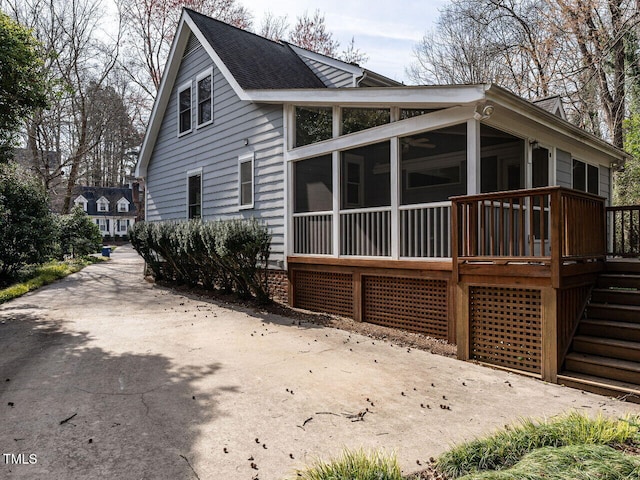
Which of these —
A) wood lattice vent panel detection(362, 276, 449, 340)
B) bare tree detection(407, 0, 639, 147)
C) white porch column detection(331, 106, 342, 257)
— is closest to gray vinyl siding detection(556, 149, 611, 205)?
wood lattice vent panel detection(362, 276, 449, 340)

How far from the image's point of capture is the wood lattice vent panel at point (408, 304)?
634 cm

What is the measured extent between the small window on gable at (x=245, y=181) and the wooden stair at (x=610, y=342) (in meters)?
7.20

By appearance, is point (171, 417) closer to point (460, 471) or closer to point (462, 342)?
point (460, 471)

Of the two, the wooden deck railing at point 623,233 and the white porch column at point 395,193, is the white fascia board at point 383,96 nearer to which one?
the white porch column at point 395,193

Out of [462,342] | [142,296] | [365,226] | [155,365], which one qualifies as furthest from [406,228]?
[142,296]

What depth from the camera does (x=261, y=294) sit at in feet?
29.1

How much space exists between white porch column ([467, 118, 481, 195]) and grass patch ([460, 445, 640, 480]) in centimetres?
397

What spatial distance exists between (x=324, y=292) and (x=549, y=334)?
4473mm

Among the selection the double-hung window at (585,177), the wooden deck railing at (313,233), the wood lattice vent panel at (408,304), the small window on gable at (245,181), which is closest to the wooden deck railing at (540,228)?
the wood lattice vent panel at (408,304)

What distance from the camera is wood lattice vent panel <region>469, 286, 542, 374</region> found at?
15.5 ft

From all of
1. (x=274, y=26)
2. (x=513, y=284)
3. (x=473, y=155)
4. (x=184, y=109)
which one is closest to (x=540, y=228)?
(x=513, y=284)

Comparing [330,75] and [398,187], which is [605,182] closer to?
[398,187]

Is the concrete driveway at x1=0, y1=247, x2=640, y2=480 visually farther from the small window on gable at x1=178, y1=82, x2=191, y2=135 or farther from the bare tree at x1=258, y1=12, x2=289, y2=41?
the bare tree at x1=258, y1=12, x2=289, y2=41

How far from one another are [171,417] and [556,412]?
3.37 metres
